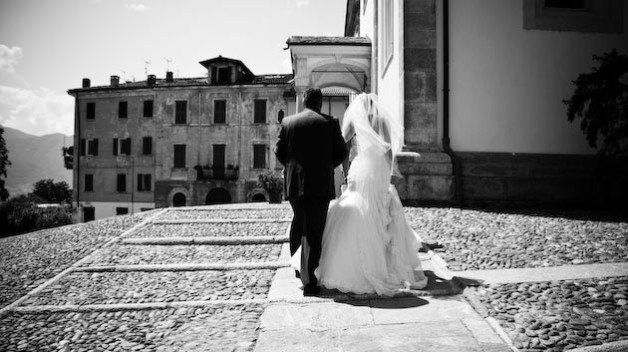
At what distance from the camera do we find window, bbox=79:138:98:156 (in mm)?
33781

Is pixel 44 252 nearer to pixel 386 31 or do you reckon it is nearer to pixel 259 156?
pixel 386 31

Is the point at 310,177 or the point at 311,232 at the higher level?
the point at 310,177

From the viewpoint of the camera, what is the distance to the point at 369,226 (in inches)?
149

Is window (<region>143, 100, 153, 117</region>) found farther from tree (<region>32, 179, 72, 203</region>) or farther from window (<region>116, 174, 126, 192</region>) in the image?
tree (<region>32, 179, 72, 203</region>)

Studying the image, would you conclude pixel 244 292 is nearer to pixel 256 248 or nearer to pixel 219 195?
pixel 256 248

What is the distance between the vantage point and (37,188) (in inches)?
1891

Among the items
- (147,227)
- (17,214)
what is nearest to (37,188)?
(17,214)

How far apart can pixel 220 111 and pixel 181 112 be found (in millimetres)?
3517

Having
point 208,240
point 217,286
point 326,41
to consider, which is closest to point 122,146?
point 326,41

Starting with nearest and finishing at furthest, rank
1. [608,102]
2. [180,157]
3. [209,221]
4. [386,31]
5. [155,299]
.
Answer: [155,299], [608,102], [209,221], [386,31], [180,157]

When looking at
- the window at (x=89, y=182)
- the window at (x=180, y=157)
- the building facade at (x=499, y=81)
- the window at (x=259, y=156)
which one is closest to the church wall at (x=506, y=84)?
the building facade at (x=499, y=81)

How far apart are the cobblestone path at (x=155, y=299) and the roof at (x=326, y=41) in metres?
8.27

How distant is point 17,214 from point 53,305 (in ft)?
55.6

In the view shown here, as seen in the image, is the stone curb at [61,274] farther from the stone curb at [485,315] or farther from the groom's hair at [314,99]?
the stone curb at [485,315]
